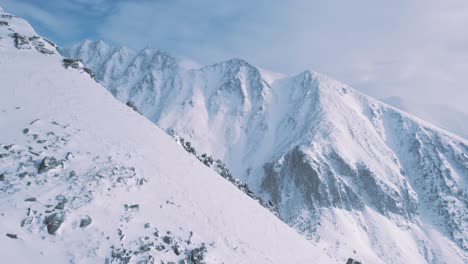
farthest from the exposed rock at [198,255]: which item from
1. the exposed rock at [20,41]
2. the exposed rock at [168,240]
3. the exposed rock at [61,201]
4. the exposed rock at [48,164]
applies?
the exposed rock at [20,41]

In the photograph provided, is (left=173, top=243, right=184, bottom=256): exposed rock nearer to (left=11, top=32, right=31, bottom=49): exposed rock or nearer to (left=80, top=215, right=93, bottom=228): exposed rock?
(left=80, top=215, right=93, bottom=228): exposed rock

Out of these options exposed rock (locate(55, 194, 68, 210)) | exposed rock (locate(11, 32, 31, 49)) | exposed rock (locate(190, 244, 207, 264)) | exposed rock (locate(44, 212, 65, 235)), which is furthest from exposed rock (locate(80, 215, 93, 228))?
exposed rock (locate(11, 32, 31, 49))

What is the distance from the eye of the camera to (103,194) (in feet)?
93.5

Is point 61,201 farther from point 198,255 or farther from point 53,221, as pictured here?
point 198,255

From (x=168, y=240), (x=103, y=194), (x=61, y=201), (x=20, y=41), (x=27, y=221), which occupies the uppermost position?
(x=20, y=41)

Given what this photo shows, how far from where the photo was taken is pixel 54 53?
51.7m

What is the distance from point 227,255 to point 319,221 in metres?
143

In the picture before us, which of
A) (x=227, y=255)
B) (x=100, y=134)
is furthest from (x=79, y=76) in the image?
(x=227, y=255)

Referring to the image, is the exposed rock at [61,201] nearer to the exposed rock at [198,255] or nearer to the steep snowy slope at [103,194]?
the steep snowy slope at [103,194]

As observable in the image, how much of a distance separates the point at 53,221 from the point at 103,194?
13.8 ft

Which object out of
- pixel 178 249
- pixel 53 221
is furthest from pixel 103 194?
pixel 178 249

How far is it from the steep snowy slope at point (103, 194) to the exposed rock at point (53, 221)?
0.19 ft

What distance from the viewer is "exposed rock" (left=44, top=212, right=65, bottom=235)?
24.5 meters

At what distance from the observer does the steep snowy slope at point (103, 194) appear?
2472 cm
